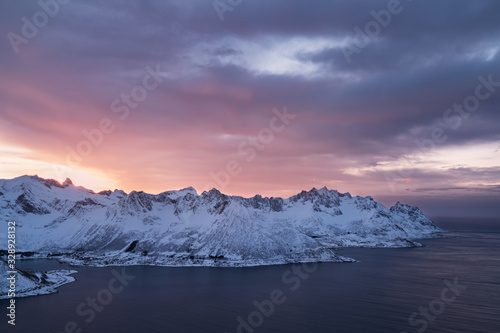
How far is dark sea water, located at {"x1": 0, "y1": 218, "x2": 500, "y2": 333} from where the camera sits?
83875 mm

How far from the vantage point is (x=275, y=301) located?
108500 millimetres

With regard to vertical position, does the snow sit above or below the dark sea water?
above

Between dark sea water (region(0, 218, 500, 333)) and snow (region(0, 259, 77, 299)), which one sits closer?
dark sea water (region(0, 218, 500, 333))

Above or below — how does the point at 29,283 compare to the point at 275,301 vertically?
above

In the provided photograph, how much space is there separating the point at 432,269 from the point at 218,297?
352 ft

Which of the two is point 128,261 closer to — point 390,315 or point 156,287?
point 156,287

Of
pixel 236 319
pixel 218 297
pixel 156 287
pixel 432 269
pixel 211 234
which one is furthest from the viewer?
pixel 211 234

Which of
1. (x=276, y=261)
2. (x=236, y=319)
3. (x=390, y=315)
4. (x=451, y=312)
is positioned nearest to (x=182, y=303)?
(x=236, y=319)

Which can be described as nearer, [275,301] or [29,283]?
[275,301]

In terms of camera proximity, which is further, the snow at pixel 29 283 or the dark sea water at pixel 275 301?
the snow at pixel 29 283

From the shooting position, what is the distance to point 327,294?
118 m

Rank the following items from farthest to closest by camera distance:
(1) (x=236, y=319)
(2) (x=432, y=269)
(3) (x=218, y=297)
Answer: (2) (x=432, y=269)
(3) (x=218, y=297)
(1) (x=236, y=319)

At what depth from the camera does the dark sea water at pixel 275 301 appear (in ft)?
275

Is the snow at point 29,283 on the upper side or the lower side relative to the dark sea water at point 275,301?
upper
